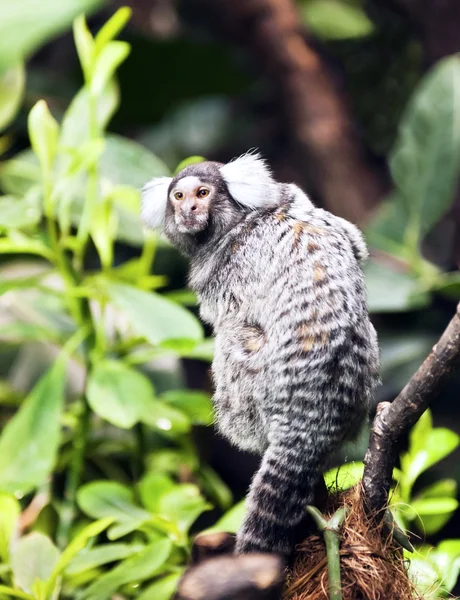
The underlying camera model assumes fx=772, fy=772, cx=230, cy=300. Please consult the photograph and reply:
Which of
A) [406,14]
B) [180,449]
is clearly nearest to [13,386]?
[180,449]

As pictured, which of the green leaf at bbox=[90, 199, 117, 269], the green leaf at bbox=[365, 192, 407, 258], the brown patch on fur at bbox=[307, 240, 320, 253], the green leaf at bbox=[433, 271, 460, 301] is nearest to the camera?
the brown patch on fur at bbox=[307, 240, 320, 253]

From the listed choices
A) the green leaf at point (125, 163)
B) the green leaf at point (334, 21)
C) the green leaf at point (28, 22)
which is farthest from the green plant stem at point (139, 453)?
the green leaf at point (334, 21)

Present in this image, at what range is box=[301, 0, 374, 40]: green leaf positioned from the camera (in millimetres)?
3246

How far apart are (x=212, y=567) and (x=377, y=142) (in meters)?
2.63

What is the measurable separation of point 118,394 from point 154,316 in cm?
22

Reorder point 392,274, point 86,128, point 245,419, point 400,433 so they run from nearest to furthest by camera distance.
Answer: point 400,433, point 245,419, point 86,128, point 392,274

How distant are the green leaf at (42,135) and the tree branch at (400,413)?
1007mm

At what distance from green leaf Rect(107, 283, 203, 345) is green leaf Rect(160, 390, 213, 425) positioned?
375mm

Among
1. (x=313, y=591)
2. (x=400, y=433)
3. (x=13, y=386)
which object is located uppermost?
(x=400, y=433)

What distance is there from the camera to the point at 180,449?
7.10 ft

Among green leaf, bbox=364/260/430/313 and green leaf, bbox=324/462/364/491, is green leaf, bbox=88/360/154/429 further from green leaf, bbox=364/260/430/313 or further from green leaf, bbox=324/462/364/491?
green leaf, bbox=364/260/430/313

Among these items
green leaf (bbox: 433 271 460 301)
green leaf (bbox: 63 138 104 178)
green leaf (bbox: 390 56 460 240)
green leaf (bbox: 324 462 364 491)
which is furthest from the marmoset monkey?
green leaf (bbox: 390 56 460 240)

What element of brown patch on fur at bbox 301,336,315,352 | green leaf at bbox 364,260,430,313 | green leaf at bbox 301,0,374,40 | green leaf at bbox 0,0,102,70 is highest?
green leaf at bbox 301,0,374,40

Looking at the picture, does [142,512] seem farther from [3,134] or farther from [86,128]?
[3,134]
